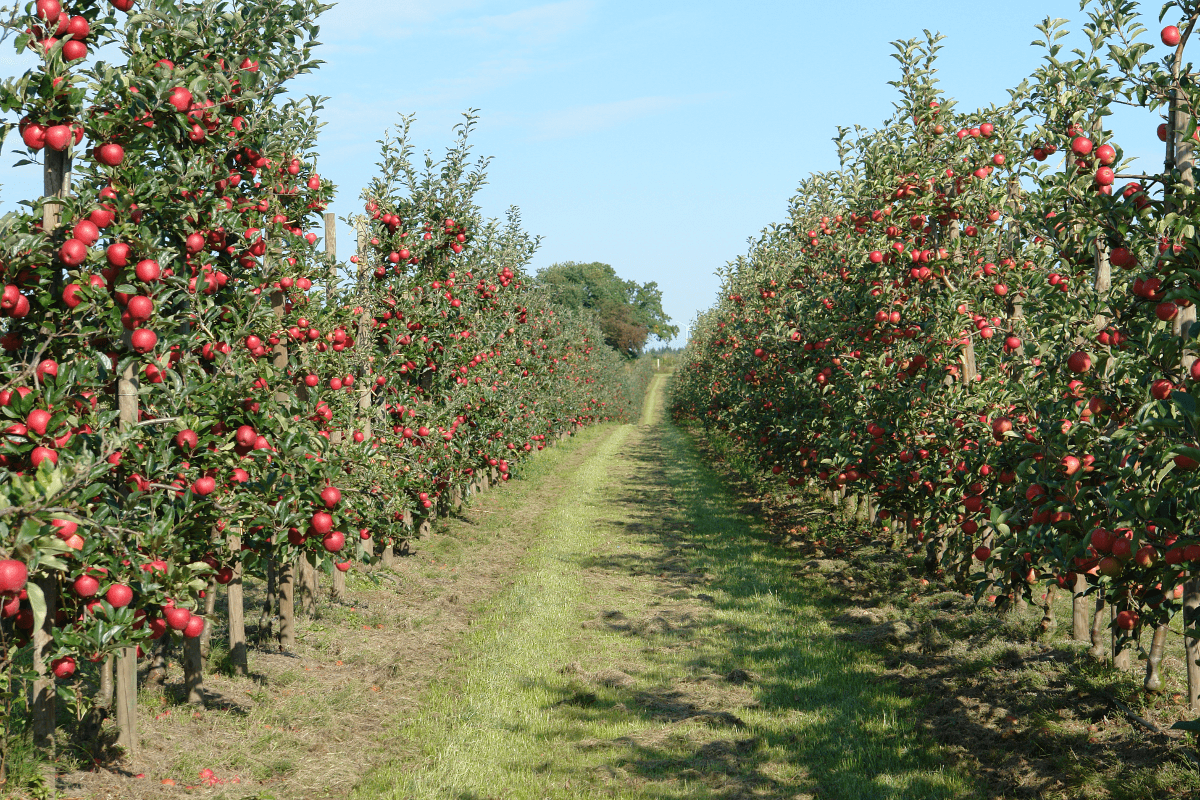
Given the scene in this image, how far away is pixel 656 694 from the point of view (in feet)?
25.3

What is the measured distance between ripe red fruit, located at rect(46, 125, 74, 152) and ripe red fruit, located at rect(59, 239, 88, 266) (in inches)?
23.6

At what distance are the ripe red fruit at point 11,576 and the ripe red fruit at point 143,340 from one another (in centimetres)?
182

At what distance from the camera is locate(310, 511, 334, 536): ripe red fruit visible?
543 centimetres

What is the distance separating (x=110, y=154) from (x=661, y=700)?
250 inches

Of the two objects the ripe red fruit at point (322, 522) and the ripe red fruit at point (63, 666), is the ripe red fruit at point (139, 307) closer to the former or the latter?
the ripe red fruit at point (322, 522)

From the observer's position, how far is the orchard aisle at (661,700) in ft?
19.4

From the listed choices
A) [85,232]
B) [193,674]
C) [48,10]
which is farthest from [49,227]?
[193,674]

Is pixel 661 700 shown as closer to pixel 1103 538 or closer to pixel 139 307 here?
pixel 1103 538

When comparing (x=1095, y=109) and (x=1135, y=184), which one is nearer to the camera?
(x=1135, y=184)

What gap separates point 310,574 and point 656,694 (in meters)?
4.40

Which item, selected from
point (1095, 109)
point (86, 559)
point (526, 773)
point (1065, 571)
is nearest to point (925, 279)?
point (1095, 109)

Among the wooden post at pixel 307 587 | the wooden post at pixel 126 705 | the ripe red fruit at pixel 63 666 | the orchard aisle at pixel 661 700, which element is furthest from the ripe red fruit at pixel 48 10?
the wooden post at pixel 307 587

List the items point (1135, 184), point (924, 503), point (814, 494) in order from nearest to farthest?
point (1135, 184)
point (924, 503)
point (814, 494)

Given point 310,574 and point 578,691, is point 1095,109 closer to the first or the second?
point 578,691
